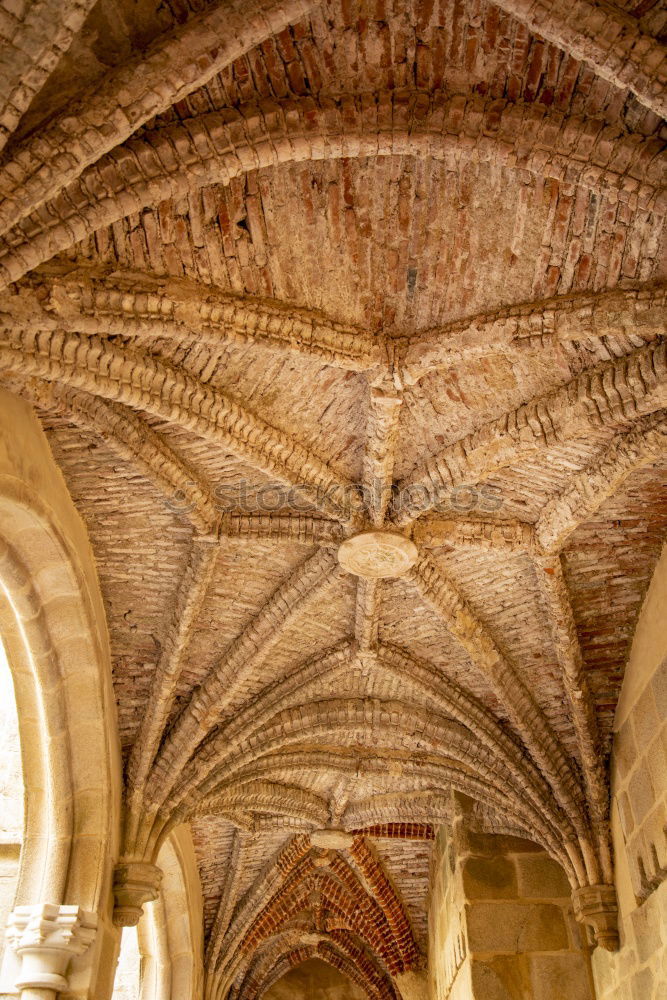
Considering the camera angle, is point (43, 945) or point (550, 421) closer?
point (550, 421)

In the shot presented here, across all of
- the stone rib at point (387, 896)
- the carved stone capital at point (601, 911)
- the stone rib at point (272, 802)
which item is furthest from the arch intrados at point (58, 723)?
the stone rib at point (387, 896)

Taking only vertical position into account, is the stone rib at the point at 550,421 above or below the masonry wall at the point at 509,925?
above

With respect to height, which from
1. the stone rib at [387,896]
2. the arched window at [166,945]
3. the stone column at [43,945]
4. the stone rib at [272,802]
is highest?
the stone rib at [272,802]

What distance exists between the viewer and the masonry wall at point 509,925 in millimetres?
7465

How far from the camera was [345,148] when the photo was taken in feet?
12.5

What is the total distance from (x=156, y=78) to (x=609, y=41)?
1.55 meters

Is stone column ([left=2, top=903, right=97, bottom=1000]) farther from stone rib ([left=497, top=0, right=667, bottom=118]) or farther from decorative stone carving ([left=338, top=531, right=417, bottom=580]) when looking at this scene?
stone rib ([left=497, top=0, right=667, bottom=118])

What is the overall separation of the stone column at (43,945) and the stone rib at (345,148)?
154 inches

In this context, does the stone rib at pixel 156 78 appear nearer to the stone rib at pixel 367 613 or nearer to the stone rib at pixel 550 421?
the stone rib at pixel 550 421

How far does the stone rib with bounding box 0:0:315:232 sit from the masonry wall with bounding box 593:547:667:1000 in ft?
12.8

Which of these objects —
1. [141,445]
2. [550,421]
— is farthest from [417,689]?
[141,445]

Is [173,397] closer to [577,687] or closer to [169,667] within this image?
[169,667]

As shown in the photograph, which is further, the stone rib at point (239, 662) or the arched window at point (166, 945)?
the arched window at point (166, 945)

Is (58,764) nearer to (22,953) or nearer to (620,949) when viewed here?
(22,953)
